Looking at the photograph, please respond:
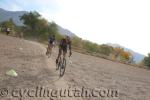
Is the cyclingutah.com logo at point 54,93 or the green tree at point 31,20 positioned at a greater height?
the green tree at point 31,20

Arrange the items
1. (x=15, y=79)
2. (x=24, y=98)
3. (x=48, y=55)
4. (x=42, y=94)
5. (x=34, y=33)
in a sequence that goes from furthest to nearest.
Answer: (x=34, y=33) < (x=48, y=55) < (x=15, y=79) < (x=42, y=94) < (x=24, y=98)

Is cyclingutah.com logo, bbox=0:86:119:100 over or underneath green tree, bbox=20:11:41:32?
underneath

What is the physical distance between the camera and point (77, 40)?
487 feet

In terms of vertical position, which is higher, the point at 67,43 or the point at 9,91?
the point at 67,43

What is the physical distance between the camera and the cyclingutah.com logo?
921 cm

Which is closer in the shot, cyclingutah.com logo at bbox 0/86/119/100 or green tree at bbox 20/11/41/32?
cyclingutah.com logo at bbox 0/86/119/100

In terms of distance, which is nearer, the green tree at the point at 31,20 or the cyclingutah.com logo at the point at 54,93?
the cyclingutah.com logo at the point at 54,93

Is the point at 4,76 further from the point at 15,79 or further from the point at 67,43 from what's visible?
the point at 67,43

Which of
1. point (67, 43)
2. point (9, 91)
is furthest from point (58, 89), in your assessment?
point (67, 43)

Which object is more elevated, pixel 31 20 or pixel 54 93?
pixel 31 20

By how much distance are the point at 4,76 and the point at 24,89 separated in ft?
7.22

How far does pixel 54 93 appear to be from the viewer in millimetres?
10148

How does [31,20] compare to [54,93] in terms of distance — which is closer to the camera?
[54,93]

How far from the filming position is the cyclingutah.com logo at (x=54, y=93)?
30.2 feet
